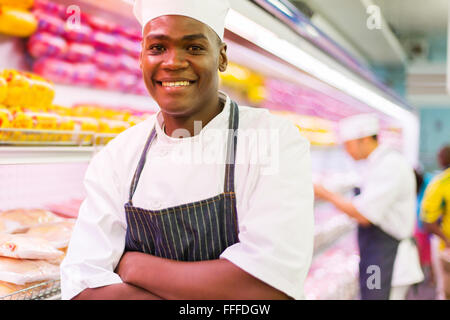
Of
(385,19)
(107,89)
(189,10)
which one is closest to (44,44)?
(107,89)

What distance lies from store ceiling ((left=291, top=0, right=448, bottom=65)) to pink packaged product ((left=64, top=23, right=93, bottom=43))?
2.70 m

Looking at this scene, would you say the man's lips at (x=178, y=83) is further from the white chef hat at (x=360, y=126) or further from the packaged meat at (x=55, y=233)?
the white chef hat at (x=360, y=126)

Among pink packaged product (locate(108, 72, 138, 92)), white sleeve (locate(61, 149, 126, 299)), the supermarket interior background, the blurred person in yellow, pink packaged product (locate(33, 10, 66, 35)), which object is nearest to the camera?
white sleeve (locate(61, 149, 126, 299))

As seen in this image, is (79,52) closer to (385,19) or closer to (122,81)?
(122,81)

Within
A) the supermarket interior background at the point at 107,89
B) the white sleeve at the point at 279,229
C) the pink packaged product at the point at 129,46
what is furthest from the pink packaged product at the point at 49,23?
the white sleeve at the point at 279,229

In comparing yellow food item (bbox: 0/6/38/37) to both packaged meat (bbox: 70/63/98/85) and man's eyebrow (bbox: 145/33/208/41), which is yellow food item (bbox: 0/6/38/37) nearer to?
packaged meat (bbox: 70/63/98/85)

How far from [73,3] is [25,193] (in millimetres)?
844

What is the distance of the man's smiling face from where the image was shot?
1016mm

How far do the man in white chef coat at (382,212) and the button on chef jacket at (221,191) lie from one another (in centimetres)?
166

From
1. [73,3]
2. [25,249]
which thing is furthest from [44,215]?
[73,3]

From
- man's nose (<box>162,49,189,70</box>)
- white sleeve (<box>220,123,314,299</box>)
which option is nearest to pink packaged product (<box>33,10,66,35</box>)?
man's nose (<box>162,49,189,70</box>)

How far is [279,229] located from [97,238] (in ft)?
1.54

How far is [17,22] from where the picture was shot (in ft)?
5.32
